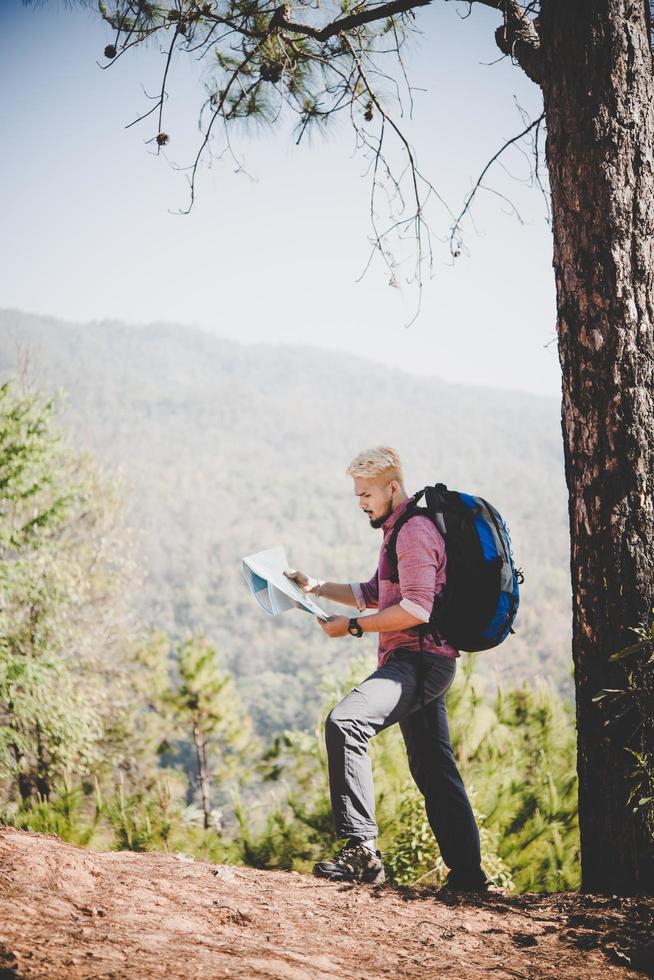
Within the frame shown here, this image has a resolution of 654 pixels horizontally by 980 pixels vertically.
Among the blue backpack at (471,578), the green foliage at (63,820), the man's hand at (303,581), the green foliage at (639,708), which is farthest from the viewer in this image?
the green foliage at (63,820)

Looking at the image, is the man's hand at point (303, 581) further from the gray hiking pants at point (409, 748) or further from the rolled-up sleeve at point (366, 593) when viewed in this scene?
the gray hiking pants at point (409, 748)

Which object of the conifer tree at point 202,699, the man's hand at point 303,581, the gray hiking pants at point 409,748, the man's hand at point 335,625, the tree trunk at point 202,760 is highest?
the man's hand at point 303,581

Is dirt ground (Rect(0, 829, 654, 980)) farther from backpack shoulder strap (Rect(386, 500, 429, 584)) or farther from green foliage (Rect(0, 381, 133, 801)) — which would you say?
green foliage (Rect(0, 381, 133, 801))

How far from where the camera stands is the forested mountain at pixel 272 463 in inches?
1954

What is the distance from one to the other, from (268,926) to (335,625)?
2.90ft

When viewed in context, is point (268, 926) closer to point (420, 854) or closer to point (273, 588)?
point (273, 588)

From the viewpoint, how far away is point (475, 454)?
389 ft

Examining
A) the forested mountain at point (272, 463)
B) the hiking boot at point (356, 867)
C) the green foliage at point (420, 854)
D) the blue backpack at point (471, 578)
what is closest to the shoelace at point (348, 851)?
the hiking boot at point (356, 867)

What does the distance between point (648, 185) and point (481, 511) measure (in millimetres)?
1147

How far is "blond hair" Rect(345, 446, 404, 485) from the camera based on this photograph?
85.5 inches

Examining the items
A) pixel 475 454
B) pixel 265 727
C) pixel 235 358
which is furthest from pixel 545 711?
pixel 235 358

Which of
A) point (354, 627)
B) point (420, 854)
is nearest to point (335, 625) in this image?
point (354, 627)

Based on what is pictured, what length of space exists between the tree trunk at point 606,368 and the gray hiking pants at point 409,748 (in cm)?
39

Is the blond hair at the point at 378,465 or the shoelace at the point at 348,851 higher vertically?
the blond hair at the point at 378,465
